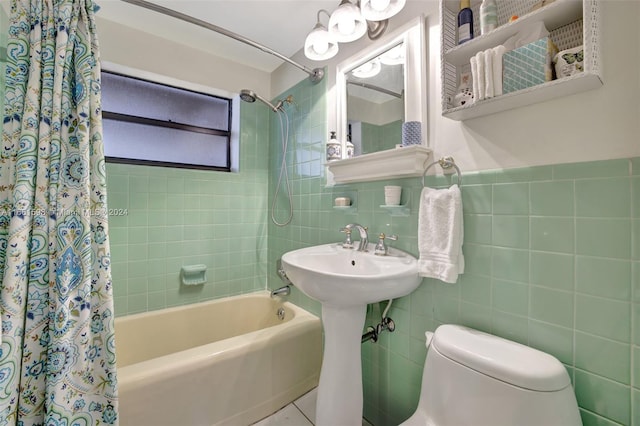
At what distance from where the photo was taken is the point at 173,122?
2.01 metres

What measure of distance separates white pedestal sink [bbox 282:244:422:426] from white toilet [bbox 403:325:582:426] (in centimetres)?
25

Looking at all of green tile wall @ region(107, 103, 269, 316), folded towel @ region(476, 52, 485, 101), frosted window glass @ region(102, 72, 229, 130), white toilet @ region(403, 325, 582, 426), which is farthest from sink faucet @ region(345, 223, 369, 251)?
frosted window glass @ region(102, 72, 229, 130)

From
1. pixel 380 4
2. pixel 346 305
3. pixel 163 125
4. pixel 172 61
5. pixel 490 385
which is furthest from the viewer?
pixel 163 125

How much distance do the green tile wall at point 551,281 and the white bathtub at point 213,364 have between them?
557mm

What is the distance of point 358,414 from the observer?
1123 mm

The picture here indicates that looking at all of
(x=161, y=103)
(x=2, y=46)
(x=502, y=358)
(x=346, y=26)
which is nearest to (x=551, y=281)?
(x=502, y=358)

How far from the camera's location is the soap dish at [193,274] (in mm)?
1882

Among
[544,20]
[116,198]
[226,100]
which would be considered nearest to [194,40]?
[226,100]

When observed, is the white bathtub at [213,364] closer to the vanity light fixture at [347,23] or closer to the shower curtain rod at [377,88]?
the shower curtain rod at [377,88]

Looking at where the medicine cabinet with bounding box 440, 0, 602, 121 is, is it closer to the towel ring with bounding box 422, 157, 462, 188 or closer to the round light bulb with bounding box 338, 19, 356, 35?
the towel ring with bounding box 422, 157, 462, 188

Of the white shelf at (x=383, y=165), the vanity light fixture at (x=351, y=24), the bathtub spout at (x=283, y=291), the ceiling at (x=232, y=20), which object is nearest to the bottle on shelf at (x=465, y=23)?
the vanity light fixture at (x=351, y=24)

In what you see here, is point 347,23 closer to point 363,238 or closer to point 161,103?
point 363,238

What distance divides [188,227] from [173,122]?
2.68 feet

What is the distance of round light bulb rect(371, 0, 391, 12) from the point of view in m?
1.14
